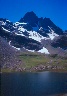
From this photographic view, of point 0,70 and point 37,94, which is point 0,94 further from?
point 0,70

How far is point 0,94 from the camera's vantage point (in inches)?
3063

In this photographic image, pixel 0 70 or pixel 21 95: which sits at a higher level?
pixel 0 70

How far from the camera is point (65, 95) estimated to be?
8494 centimetres

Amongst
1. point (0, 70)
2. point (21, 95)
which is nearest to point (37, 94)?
point (21, 95)

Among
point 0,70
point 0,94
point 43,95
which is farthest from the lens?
point 0,70

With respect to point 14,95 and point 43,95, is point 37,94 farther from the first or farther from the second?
point 14,95

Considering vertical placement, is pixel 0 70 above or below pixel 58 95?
above

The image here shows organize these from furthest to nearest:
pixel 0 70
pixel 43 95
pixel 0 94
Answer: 1. pixel 0 70
2. pixel 43 95
3. pixel 0 94

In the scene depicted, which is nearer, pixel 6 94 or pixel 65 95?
pixel 6 94

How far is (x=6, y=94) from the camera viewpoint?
3123 inches

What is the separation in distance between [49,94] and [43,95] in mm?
4202

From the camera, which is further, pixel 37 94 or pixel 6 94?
pixel 37 94

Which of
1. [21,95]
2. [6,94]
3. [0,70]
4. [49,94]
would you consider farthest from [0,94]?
[0,70]

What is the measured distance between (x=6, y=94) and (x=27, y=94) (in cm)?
956
